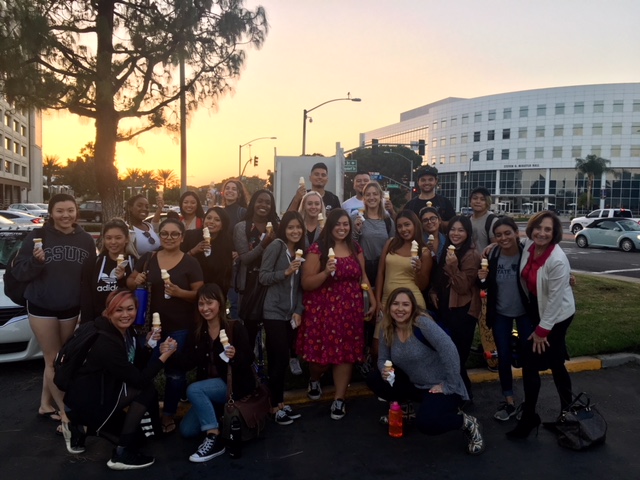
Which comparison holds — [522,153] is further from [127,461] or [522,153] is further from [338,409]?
[127,461]

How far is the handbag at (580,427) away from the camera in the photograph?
3855mm

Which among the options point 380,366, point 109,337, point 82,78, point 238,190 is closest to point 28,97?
point 82,78

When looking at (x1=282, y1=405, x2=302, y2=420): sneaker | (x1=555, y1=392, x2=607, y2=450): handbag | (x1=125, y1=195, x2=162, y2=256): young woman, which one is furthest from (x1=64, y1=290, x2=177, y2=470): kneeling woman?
(x1=555, y1=392, x2=607, y2=450): handbag

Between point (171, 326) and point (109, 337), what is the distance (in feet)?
2.08

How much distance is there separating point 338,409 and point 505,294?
1.84 m

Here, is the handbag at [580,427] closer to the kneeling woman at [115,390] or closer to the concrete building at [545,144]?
the kneeling woman at [115,390]

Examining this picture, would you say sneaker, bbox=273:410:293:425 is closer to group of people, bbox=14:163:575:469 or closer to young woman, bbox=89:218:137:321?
group of people, bbox=14:163:575:469

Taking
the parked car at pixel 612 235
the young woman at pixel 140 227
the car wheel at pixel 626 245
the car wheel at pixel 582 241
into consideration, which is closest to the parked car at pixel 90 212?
the car wheel at pixel 582 241

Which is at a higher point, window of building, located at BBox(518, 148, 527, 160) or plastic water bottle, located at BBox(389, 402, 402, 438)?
window of building, located at BBox(518, 148, 527, 160)

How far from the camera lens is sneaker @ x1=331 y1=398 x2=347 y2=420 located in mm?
4422

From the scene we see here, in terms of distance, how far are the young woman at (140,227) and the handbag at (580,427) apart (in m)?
4.22

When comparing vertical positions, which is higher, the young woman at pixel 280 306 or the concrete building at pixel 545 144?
the concrete building at pixel 545 144

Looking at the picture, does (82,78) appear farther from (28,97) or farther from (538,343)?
(538,343)

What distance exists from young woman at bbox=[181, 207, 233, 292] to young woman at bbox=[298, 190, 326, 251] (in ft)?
2.83
